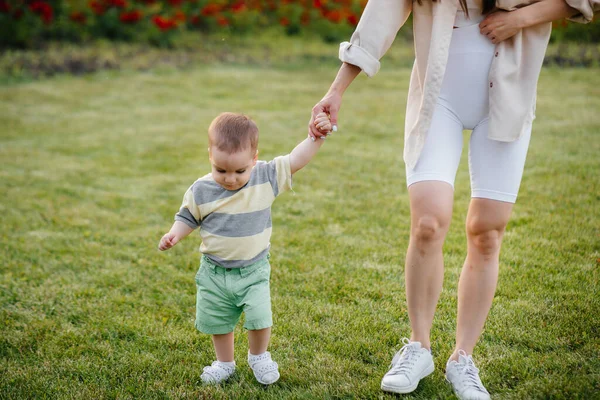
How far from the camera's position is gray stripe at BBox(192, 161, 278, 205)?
2.75m

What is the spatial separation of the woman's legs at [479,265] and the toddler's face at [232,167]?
95 centimetres

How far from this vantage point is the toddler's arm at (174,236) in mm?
2678

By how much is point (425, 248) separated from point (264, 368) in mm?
933

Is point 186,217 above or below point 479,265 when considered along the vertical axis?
above

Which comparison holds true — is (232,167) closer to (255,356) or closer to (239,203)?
(239,203)

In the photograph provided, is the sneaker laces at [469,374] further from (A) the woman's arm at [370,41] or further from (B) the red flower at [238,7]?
(B) the red flower at [238,7]

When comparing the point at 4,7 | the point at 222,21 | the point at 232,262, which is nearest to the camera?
the point at 232,262

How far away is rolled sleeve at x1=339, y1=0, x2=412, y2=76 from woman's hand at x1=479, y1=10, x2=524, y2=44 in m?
0.38

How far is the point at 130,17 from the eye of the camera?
1228 cm

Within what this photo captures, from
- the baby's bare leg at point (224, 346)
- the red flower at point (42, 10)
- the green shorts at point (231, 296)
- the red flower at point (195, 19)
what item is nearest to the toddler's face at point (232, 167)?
the green shorts at point (231, 296)

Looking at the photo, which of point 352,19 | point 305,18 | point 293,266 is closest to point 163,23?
point 305,18

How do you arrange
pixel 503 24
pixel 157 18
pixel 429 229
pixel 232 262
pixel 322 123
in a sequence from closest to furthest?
1. pixel 503 24
2. pixel 429 229
3. pixel 322 123
4. pixel 232 262
5. pixel 157 18

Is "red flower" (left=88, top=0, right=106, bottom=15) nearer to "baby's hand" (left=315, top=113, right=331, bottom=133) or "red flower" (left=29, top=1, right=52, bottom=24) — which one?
"red flower" (left=29, top=1, right=52, bottom=24)

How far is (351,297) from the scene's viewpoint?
3777mm
